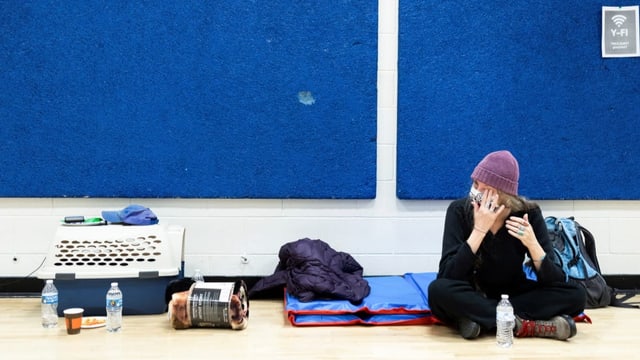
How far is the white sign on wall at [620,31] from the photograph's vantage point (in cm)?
351

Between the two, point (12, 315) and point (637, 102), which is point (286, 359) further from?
point (637, 102)

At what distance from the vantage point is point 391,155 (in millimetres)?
3541

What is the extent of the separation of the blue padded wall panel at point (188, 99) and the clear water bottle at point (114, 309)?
0.76 metres

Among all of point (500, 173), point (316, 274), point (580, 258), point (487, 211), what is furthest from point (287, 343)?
point (580, 258)

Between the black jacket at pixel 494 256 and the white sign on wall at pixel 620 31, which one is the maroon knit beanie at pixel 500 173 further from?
the white sign on wall at pixel 620 31

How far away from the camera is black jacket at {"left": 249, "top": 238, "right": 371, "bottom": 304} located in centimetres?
307

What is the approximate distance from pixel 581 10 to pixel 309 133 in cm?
160

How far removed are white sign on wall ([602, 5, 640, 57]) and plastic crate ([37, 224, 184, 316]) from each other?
8.31ft

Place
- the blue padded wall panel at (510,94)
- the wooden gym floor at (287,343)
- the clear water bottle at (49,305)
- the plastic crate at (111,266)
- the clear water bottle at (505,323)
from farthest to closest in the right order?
the blue padded wall panel at (510,94)
the plastic crate at (111,266)
the clear water bottle at (49,305)
the clear water bottle at (505,323)
the wooden gym floor at (287,343)

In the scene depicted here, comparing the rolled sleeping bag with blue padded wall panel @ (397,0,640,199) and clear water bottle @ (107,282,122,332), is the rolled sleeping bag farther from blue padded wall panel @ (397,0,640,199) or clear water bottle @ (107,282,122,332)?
blue padded wall panel @ (397,0,640,199)

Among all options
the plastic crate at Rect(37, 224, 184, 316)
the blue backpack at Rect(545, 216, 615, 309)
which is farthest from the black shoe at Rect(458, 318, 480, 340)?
the plastic crate at Rect(37, 224, 184, 316)

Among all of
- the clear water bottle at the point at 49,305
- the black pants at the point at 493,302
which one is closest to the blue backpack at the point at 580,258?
the black pants at the point at 493,302

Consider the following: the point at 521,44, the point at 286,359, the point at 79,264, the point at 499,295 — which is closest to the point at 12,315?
the point at 79,264

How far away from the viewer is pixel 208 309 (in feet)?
9.14
